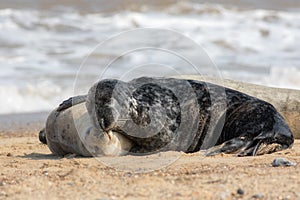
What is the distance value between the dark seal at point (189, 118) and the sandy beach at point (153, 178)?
0.25 meters

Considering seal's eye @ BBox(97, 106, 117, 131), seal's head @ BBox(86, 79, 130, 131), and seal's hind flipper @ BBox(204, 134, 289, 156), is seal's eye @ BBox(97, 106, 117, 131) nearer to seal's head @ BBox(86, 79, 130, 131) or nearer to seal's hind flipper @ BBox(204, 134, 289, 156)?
seal's head @ BBox(86, 79, 130, 131)

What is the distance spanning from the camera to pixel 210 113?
6.34 meters

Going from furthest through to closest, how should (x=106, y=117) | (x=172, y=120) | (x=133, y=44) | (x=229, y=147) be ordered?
(x=133, y=44), (x=172, y=120), (x=229, y=147), (x=106, y=117)

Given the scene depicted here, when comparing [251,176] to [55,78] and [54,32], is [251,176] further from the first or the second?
[54,32]

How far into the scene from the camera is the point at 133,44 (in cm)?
1473

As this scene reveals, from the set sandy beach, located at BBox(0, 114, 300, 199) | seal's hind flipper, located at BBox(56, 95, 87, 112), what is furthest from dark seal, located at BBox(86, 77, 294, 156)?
seal's hind flipper, located at BBox(56, 95, 87, 112)

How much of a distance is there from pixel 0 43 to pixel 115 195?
11.1 meters

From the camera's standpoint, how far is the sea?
10812 mm

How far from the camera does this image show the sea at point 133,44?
10.8 m

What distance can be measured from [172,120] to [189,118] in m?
0.18

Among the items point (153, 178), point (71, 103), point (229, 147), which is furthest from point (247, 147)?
point (153, 178)

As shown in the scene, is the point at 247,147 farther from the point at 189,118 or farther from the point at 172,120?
the point at 172,120

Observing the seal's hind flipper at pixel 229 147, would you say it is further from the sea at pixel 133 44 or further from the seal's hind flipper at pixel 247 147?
the sea at pixel 133 44

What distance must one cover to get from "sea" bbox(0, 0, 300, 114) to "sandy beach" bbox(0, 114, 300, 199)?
3.09 meters
